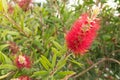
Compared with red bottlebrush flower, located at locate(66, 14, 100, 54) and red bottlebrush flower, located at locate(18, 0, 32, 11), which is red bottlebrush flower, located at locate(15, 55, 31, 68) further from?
red bottlebrush flower, located at locate(18, 0, 32, 11)

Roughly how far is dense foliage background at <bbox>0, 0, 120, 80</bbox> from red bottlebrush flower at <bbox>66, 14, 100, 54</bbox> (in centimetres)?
7

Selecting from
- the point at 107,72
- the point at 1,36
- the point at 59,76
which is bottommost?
the point at 107,72

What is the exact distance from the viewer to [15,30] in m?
1.75

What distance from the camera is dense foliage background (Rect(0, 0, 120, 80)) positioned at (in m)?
1.53

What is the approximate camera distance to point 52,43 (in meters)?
1.86

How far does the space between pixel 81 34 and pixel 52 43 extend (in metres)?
0.58

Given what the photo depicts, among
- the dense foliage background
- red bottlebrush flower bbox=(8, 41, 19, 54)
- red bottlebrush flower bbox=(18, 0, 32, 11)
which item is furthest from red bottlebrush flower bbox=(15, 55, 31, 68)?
red bottlebrush flower bbox=(18, 0, 32, 11)

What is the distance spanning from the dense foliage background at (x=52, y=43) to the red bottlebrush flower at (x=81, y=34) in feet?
0.22

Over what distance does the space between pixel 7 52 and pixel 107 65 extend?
2.57 ft

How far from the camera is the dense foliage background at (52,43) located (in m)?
1.53

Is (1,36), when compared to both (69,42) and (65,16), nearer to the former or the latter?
(65,16)

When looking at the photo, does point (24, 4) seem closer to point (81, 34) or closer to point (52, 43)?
point (52, 43)

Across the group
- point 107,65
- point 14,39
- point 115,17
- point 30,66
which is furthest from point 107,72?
point 30,66

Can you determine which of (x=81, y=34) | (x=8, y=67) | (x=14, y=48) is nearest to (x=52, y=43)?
(x=14, y=48)
